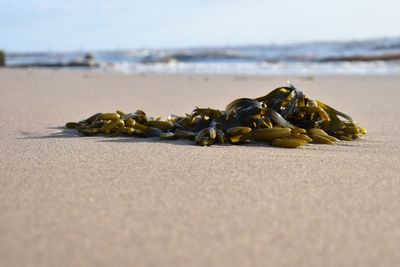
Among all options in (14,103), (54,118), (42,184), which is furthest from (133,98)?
(42,184)

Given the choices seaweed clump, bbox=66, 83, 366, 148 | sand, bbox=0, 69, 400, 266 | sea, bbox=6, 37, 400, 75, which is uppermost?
sea, bbox=6, 37, 400, 75

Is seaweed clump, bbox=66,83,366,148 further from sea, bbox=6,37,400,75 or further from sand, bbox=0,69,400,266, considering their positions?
sea, bbox=6,37,400,75

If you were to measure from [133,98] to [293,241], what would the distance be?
442 cm

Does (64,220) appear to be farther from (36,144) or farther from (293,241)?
(36,144)

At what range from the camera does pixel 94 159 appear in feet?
7.11

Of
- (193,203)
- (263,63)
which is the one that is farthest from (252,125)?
(263,63)

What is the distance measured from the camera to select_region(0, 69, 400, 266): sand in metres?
1.25

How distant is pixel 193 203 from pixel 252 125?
1.22 m

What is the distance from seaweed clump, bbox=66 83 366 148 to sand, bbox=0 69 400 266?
9 centimetres

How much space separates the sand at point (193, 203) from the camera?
1.25 metres

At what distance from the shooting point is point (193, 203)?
63.4 inches

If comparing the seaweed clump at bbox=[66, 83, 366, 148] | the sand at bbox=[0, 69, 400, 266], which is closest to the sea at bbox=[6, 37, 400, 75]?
the seaweed clump at bbox=[66, 83, 366, 148]

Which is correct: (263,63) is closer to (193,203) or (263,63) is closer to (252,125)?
(252,125)

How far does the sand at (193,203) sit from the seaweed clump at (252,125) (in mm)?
92
